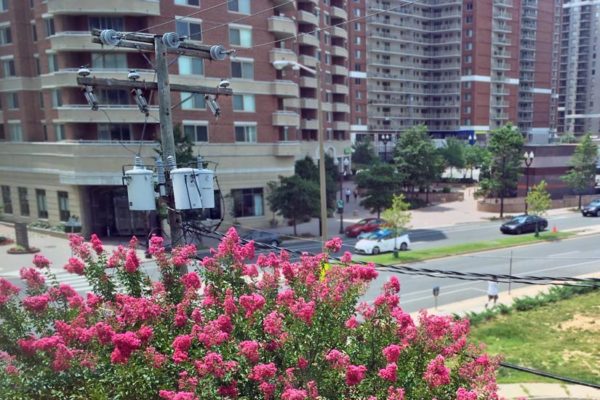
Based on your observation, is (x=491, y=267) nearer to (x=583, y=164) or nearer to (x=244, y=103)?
(x=244, y=103)

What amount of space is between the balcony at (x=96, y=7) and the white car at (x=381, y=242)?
67.3 feet

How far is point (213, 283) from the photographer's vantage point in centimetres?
682

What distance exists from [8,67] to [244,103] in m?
19.5

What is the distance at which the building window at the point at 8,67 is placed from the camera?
39.1 meters

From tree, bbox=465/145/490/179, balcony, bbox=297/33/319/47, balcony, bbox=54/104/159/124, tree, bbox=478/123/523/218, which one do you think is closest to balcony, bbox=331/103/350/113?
balcony, bbox=297/33/319/47

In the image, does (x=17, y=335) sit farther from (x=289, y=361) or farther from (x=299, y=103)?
(x=299, y=103)

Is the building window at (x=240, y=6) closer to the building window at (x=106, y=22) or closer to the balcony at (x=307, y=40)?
the building window at (x=106, y=22)

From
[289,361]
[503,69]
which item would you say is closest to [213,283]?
[289,361]

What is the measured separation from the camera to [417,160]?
5103 centimetres

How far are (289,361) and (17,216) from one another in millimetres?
41809

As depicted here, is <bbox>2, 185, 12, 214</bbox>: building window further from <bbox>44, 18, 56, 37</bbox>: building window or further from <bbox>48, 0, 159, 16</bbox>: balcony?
<bbox>48, 0, 159, 16</bbox>: balcony

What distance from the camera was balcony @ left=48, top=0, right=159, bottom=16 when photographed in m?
31.4

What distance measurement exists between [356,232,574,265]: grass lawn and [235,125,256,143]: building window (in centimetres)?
1494

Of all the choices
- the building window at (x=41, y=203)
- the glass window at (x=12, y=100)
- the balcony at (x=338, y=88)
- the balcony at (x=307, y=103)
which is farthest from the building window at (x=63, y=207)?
the balcony at (x=338, y=88)
